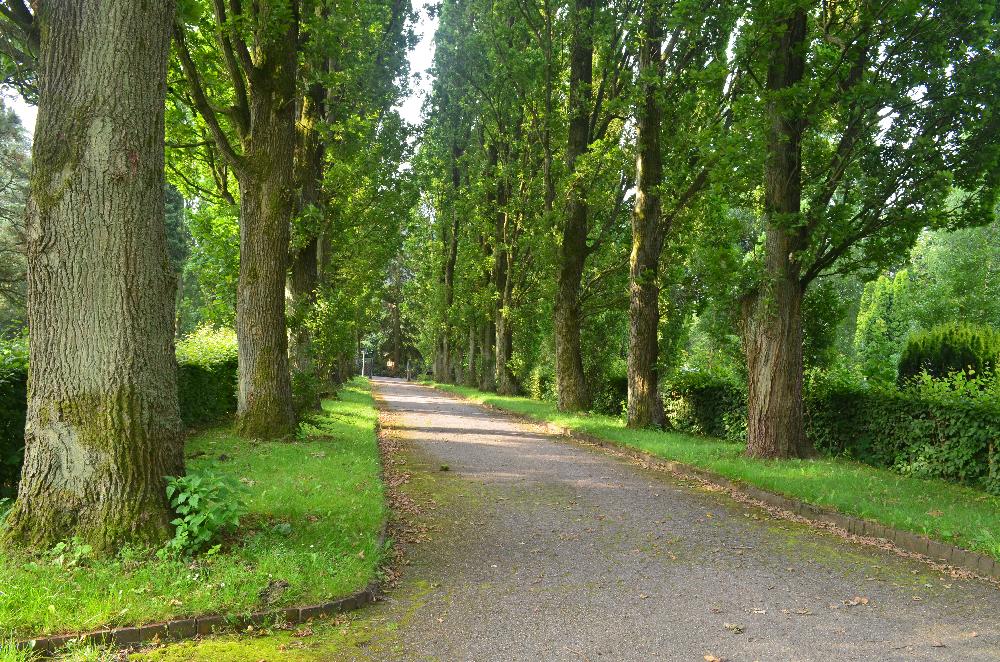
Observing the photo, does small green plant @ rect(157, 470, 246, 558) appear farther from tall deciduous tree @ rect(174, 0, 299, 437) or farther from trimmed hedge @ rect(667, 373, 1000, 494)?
trimmed hedge @ rect(667, 373, 1000, 494)

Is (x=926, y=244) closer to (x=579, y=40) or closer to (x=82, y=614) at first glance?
(x=579, y=40)

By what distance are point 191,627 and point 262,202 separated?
9.10m

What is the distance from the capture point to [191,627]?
426 centimetres

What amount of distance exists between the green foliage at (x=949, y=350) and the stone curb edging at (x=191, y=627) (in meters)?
18.7

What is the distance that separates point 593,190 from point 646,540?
14.3 metres

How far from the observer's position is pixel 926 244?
4153 centimetres

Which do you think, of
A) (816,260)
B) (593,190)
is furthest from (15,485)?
(593,190)

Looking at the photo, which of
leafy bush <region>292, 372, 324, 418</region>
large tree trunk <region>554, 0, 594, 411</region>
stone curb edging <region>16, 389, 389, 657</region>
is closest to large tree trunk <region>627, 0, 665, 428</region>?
large tree trunk <region>554, 0, 594, 411</region>

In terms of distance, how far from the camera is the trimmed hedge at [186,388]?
6.69 metres

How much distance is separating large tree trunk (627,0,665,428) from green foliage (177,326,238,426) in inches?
367

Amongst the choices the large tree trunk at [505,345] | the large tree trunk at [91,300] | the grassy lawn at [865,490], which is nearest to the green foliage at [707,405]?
the grassy lawn at [865,490]

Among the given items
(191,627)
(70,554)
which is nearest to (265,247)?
(70,554)

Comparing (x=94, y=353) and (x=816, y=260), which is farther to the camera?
(x=816, y=260)

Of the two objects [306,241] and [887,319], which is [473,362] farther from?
[306,241]
